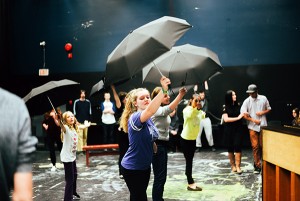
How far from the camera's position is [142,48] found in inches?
180

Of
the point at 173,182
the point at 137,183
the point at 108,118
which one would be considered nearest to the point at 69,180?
the point at 137,183

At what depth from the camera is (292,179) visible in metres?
4.36

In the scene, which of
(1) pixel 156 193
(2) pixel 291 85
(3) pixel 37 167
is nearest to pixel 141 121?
(1) pixel 156 193

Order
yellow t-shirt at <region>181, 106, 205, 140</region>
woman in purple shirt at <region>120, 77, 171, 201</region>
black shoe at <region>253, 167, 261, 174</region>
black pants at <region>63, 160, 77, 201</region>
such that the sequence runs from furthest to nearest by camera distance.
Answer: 1. black shoe at <region>253, 167, 261, 174</region>
2. yellow t-shirt at <region>181, 106, 205, 140</region>
3. black pants at <region>63, 160, 77, 201</region>
4. woman in purple shirt at <region>120, 77, 171, 201</region>

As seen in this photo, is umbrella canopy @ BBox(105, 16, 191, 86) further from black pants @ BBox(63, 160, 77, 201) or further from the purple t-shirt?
black pants @ BBox(63, 160, 77, 201)

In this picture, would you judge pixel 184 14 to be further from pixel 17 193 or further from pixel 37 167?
pixel 17 193

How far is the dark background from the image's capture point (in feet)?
41.9

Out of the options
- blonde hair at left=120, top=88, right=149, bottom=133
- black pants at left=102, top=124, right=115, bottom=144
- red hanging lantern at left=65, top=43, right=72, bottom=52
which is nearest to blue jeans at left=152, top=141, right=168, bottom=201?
blonde hair at left=120, top=88, right=149, bottom=133

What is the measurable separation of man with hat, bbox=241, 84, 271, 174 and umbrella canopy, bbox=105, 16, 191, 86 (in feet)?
13.7

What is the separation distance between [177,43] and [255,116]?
18.6 ft

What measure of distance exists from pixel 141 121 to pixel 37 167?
682cm

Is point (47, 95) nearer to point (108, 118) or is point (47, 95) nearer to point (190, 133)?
point (190, 133)

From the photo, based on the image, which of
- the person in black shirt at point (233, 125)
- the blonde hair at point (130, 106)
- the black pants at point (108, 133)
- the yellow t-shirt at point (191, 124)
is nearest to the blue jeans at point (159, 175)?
the blonde hair at point (130, 106)

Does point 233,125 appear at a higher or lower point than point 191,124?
lower
